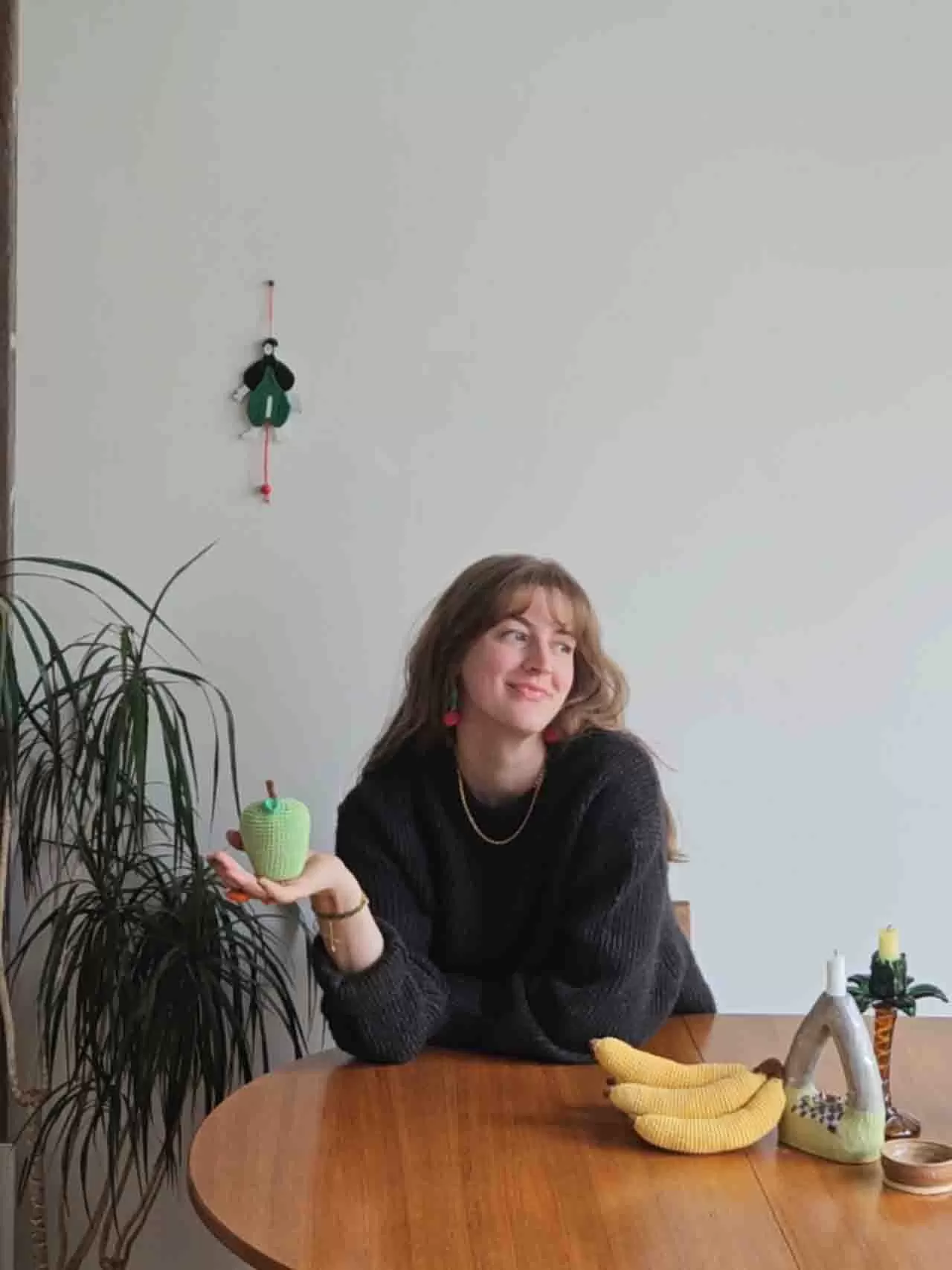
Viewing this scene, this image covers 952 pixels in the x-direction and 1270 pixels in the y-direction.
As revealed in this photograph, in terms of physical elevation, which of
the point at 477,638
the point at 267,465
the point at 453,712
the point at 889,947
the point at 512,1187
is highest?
the point at 267,465

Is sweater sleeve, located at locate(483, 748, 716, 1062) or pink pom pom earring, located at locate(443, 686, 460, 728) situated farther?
pink pom pom earring, located at locate(443, 686, 460, 728)

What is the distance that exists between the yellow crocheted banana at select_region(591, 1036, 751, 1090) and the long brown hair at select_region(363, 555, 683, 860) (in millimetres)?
479

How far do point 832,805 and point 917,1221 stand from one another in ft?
4.63

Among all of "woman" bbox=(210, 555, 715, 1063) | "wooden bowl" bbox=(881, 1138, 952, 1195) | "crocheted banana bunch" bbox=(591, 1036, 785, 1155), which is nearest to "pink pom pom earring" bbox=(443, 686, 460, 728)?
"woman" bbox=(210, 555, 715, 1063)

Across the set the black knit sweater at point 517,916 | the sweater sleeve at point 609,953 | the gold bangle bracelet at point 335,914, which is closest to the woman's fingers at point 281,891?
the gold bangle bracelet at point 335,914

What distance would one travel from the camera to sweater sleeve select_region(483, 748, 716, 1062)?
72.6 inches

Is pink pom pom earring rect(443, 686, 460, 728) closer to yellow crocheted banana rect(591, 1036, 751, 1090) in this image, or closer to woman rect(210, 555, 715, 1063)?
woman rect(210, 555, 715, 1063)

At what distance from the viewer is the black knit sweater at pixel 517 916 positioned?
1841 millimetres

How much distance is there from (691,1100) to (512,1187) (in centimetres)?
24

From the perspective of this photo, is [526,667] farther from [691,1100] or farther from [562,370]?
[562,370]

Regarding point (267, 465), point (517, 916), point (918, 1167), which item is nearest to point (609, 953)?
point (517, 916)

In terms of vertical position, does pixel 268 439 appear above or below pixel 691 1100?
above

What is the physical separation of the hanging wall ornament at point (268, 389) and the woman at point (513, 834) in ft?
2.07

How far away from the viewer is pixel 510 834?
6.91 feet
